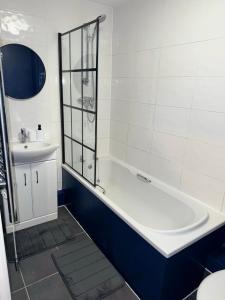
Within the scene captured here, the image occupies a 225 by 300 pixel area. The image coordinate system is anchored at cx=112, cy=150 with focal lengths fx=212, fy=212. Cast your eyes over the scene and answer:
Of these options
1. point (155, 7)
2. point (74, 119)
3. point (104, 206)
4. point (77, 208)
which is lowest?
point (77, 208)

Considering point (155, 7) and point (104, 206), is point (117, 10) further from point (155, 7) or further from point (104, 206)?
point (104, 206)

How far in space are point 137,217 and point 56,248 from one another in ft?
2.88

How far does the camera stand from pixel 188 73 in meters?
1.84

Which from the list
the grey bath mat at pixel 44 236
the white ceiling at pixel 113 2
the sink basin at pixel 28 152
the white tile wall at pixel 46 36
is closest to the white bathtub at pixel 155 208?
the sink basin at pixel 28 152

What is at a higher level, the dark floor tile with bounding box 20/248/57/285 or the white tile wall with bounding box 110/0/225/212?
the white tile wall with bounding box 110/0/225/212

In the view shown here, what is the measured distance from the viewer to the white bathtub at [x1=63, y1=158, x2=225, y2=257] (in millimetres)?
1452

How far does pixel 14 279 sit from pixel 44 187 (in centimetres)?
87

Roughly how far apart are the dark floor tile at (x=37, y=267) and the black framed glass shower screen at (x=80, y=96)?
80 cm

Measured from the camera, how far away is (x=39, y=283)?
1.70m

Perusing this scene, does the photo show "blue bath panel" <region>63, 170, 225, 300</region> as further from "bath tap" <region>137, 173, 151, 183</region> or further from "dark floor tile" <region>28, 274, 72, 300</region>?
"bath tap" <region>137, 173, 151, 183</region>

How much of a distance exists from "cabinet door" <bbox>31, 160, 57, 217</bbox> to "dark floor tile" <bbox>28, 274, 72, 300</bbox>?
781 mm

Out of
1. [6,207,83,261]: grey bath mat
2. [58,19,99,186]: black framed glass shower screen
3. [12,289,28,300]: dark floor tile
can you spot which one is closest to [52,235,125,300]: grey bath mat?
[6,207,83,261]: grey bath mat

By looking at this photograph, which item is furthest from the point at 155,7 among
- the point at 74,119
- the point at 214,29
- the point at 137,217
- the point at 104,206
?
the point at 137,217

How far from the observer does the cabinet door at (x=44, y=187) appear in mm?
2230
